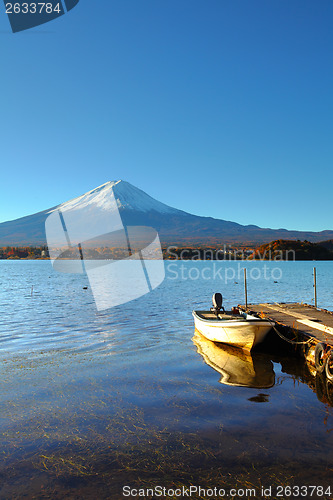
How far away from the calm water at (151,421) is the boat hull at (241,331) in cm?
70

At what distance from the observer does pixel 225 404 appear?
1063 cm

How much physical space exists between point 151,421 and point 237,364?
22.0 ft

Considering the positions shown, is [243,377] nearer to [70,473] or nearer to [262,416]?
[262,416]

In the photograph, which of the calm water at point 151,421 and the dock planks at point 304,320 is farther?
the dock planks at point 304,320

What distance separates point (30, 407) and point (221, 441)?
577cm

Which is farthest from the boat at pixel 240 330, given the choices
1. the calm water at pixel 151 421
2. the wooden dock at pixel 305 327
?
the wooden dock at pixel 305 327

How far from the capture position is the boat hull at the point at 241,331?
15.8m

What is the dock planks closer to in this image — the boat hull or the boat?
the boat

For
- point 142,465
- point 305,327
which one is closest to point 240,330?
point 305,327

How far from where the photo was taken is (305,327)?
17.0m

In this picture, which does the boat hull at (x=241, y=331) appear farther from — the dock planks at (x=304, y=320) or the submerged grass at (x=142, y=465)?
the submerged grass at (x=142, y=465)

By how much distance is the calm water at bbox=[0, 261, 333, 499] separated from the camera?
7.10 metres

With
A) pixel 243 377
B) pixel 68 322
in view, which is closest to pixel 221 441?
pixel 243 377

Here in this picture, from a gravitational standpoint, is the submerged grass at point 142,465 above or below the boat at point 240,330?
below
